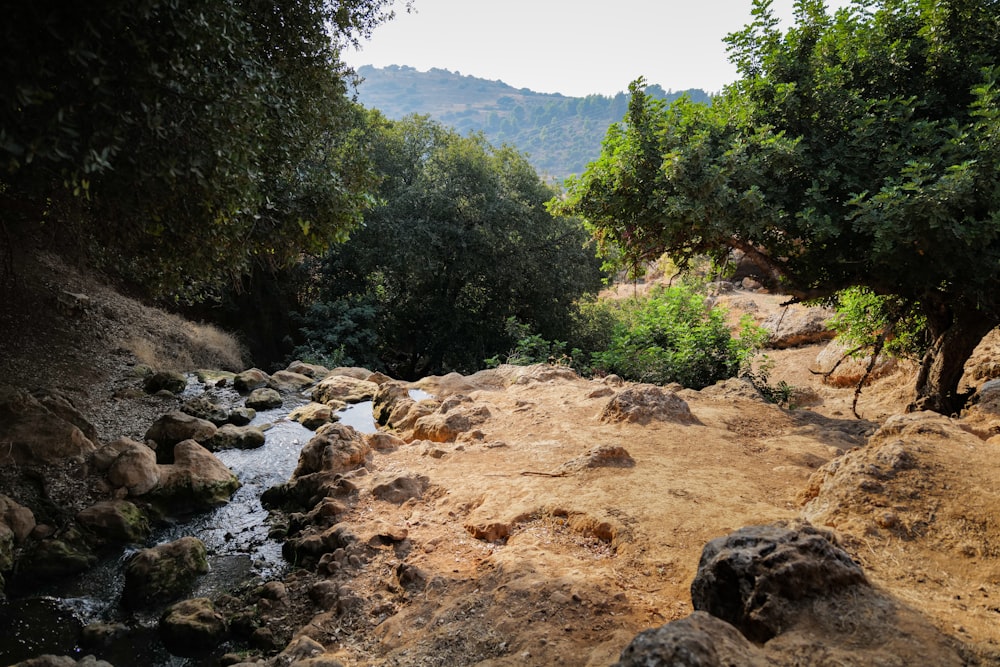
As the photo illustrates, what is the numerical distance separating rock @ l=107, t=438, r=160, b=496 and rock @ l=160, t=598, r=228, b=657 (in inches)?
104

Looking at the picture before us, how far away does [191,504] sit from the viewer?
7.34 metres

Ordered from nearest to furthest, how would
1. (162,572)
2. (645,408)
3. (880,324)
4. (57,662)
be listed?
(57,662) → (162,572) → (645,408) → (880,324)

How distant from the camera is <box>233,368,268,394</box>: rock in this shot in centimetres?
1266

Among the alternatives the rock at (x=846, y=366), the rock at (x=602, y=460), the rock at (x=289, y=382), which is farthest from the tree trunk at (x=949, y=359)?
the rock at (x=289, y=382)

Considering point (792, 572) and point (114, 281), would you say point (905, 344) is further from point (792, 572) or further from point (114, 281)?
point (114, 281)

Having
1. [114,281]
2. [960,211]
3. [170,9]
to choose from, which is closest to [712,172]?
[960,211]

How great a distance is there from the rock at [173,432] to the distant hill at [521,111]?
341 feet

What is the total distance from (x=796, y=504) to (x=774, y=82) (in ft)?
20.4

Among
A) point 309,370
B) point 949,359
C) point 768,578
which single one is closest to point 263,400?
point 309,370

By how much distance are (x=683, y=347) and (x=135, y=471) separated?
947cm

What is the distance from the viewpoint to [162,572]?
5578mm

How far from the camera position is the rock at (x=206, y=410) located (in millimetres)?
10258

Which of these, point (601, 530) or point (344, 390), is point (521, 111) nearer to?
point (344, 390)

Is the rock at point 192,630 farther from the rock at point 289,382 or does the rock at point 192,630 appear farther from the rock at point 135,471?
the rock at point 289,382
